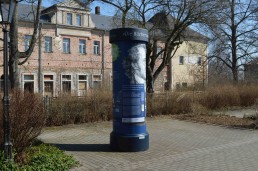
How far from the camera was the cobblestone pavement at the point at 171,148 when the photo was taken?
24.7ft

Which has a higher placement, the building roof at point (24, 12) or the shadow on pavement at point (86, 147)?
the building roof at point (24, 12)

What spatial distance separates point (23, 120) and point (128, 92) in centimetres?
282


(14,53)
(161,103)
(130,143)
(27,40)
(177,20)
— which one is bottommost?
(130,143)

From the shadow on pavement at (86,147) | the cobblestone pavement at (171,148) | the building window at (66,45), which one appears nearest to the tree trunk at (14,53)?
the cobblestone pavement at (171,148)

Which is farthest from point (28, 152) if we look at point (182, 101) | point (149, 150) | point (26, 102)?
point (182, 101)

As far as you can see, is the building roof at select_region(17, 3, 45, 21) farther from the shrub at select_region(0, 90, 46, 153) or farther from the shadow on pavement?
the shrub at select_region(0, 90, 46, 153)

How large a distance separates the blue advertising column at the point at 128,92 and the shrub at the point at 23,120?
6.97 feet

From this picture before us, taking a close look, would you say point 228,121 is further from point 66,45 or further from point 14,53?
point 66,45

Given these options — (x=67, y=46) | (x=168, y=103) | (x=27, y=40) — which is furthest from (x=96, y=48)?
(x=27, y=40)

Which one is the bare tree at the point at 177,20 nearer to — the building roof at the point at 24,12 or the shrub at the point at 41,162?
the building roof at the point at 24,12

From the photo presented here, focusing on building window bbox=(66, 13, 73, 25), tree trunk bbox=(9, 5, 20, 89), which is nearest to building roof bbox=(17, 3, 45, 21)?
tree trunk bbox=(9, 5, 20, 89)

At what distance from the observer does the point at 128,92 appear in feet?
29.6

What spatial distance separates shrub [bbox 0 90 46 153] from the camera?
7.42 m

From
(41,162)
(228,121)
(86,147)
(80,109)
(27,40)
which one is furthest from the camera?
(27,40)
